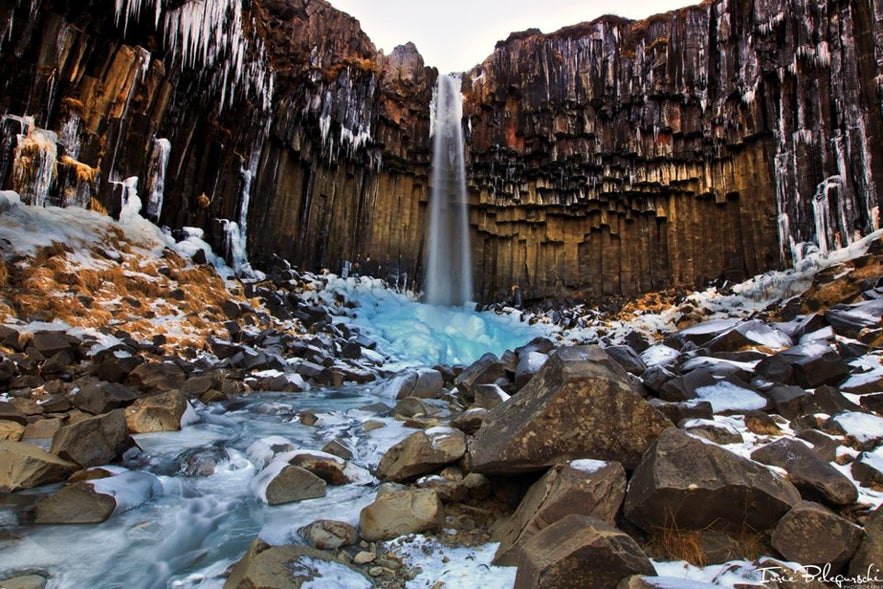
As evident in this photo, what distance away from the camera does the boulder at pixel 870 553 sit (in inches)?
106

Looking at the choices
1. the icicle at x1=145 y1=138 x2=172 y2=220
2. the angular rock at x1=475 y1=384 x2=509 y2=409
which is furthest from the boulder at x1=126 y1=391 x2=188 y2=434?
the icicle at x1=145 y1=138 x2=172 y2=220

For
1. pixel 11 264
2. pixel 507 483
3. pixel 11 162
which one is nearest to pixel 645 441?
pixel 507 483

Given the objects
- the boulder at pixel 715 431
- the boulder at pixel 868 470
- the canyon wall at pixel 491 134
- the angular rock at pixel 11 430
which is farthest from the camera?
the canyon wall at pixel 491 134

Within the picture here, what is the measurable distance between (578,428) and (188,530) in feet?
11.4

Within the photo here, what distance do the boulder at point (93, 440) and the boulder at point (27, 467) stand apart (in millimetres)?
150

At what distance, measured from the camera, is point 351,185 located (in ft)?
81.0

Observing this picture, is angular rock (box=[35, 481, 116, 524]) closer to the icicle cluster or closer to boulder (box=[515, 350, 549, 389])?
boulder (box=[515, 350, 549, 389])

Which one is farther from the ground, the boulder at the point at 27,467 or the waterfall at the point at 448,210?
the waterfall at the point at 448,210

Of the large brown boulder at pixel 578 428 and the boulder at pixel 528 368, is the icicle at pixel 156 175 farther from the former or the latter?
the large brown boulder at pixel 578 428

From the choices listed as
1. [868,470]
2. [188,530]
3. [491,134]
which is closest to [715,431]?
[868,470]

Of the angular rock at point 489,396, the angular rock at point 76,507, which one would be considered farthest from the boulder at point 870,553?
the angular rock at point 76,507

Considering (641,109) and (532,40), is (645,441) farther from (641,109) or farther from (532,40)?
(532,40)

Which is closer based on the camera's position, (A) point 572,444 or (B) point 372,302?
(A) point 572,444

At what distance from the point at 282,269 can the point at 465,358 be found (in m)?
8.42
